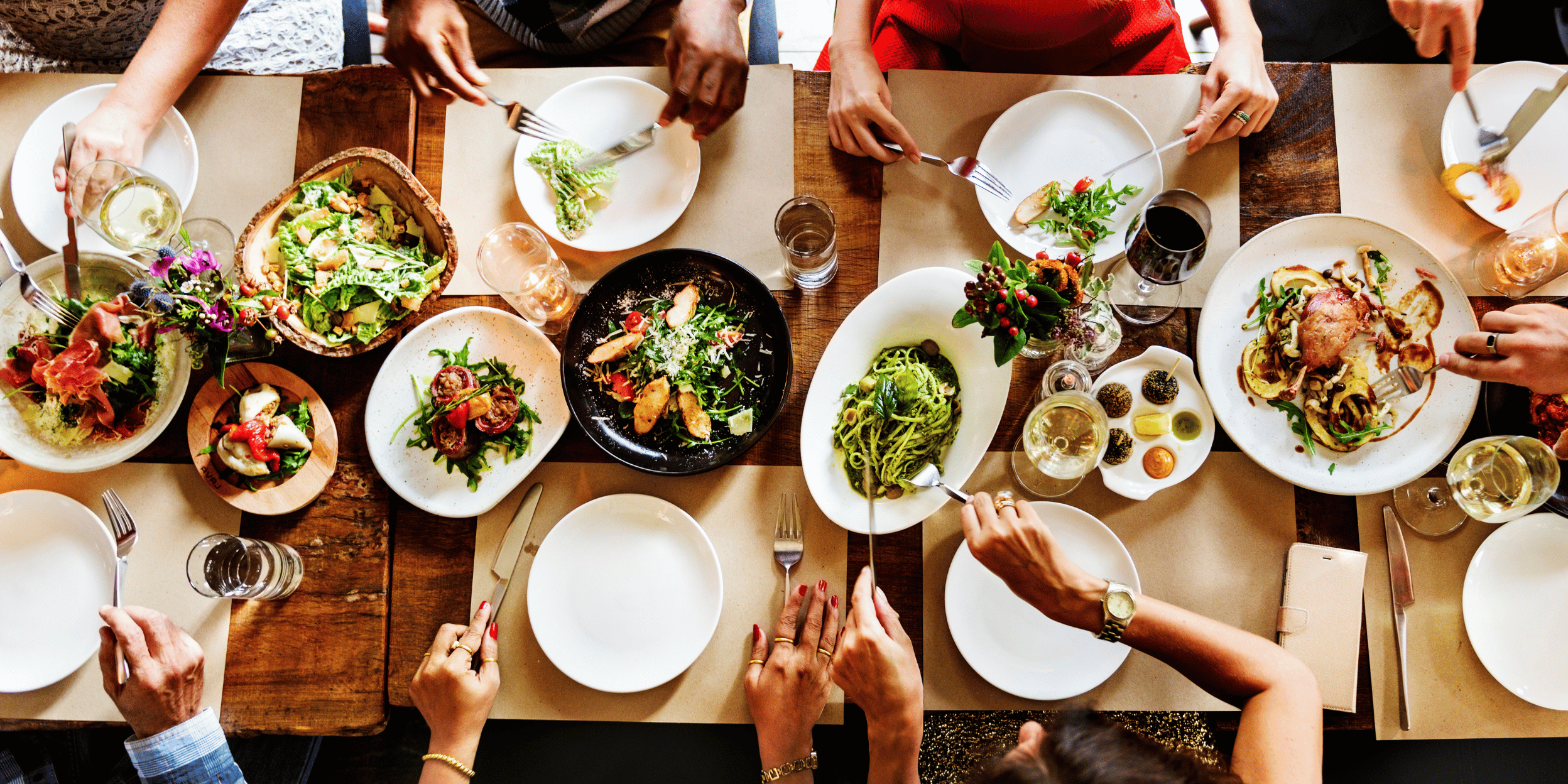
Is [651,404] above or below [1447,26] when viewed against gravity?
below

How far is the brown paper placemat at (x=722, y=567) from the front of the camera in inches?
70.6

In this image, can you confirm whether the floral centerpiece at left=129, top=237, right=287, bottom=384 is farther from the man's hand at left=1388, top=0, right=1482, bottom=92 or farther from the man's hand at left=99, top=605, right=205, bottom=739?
the man's hand at left=1388, top=0, right=1482, bottom=92

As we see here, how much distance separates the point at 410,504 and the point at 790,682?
1087 mm

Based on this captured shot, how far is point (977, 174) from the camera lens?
1847 mm

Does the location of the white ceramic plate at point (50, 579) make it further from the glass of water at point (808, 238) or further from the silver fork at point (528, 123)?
the glass of water at point (808, 238)

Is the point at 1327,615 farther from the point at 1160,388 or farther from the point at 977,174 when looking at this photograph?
the point at 977,174

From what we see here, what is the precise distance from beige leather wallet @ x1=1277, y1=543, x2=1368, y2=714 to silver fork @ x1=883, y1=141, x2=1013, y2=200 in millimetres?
1147

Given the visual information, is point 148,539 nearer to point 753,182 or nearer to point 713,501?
point 713,501

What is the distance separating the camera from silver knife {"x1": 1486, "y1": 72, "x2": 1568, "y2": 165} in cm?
176

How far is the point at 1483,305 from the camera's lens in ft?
5.96

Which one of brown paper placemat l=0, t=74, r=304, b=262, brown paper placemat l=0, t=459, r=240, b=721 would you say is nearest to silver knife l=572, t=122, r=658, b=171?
brown paper placemat l=0, t=74, r=304, b=262

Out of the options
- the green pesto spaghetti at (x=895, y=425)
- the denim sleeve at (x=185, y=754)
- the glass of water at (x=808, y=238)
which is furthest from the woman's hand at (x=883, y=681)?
the denim sleeve at (x=185, y=754)

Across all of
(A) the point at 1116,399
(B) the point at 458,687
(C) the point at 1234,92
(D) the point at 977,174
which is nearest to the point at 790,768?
(B) the point at 458,687

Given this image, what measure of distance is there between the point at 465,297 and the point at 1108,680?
1938 millimetres
